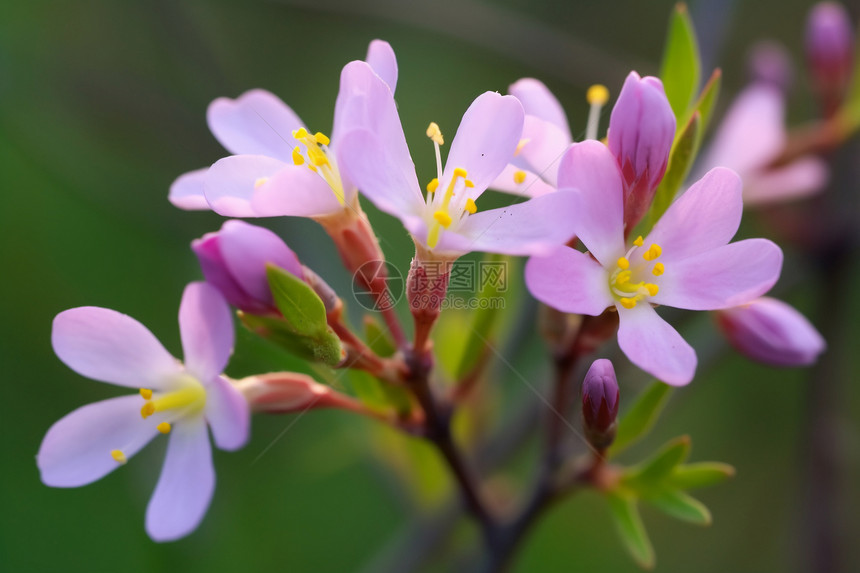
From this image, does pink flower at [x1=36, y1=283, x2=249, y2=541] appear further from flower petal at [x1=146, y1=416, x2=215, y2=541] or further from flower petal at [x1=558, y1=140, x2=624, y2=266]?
flower petal at [x1=558, y1=140, x2=624, y2=266]

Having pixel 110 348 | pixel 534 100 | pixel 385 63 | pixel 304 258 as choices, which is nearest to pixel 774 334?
pixel 534 100

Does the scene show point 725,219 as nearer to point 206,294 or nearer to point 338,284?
point 206,294

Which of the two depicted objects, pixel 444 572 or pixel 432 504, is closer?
pixel 432 504

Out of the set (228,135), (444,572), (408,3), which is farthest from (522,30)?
(444,572)

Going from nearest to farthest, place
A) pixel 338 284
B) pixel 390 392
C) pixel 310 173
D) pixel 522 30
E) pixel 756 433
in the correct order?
pixel 310 173, pixel 390 392, pixel 338 284, pixel 522 30, pixel 756 433

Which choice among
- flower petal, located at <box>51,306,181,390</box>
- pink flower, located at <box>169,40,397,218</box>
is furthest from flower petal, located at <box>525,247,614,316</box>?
flower petal, located at <box>51,306,181,390</box>
